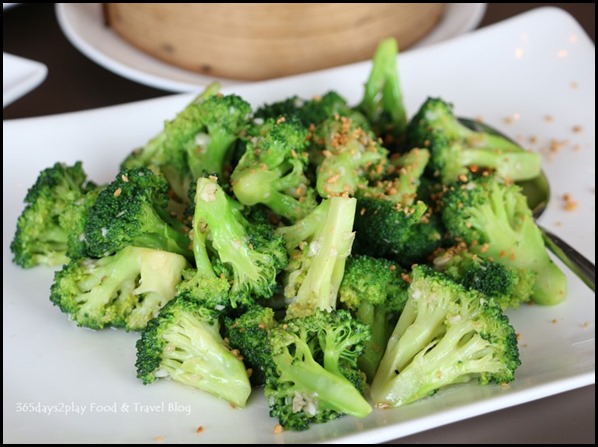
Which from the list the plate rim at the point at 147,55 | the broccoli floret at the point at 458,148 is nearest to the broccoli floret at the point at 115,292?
the broccoli floret at the point at 458,148

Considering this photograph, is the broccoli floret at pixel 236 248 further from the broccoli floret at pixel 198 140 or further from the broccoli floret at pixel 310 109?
→ the broccoli floret at pixel 310 109

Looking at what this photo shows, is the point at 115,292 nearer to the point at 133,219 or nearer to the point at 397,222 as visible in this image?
the point at 133,219

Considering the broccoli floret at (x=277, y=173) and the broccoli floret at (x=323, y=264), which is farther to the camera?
the broccoli floret at (x=277, y=173)

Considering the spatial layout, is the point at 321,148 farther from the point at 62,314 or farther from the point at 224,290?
the point at 62,314

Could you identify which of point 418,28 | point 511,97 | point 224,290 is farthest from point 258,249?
point 418,28

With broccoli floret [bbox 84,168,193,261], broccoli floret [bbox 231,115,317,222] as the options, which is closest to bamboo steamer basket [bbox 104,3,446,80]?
broccoli floret [bbox 231,115,317,222]

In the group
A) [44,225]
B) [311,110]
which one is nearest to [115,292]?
[44,225]
